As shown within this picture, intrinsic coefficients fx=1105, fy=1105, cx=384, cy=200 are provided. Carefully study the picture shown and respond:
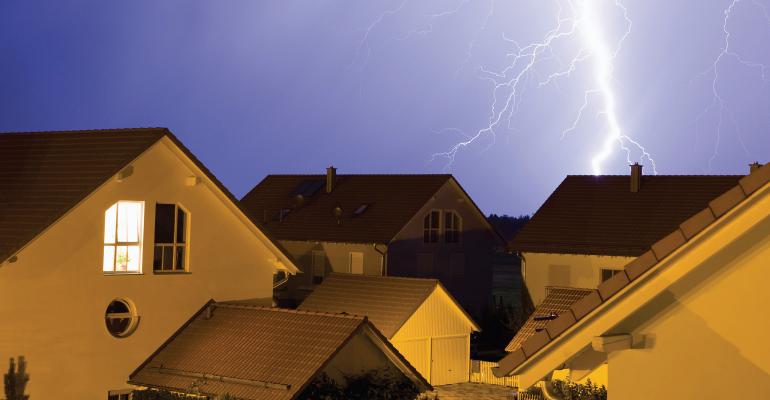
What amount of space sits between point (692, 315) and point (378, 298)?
28.9 m

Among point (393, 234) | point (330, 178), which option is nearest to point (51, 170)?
point (393, 234)

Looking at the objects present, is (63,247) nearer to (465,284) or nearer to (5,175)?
(5,175)

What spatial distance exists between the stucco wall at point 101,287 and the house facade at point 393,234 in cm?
2401

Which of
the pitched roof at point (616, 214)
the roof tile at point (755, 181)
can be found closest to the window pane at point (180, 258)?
the roof tile at point (755, 181)

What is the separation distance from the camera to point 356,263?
5256cm

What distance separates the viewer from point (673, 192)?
4844 centimetres

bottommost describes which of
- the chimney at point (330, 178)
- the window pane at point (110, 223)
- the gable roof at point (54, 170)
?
the window pane at point (110, 223)

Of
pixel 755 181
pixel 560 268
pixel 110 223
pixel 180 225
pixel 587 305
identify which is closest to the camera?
pixel 755 181

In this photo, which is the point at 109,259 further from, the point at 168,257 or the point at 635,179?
the point at 635,179

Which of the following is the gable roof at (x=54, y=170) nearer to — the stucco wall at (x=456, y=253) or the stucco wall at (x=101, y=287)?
the stucco wall at (x=101, y=287)

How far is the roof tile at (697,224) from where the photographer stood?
7.30 metres

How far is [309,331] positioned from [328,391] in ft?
6.56

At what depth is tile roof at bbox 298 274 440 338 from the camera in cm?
3531

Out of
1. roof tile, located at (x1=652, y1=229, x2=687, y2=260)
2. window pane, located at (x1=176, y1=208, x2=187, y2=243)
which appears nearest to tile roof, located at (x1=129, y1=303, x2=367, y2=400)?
window pane, located at (x1=176, y1=208, x2=187, y2=243)
